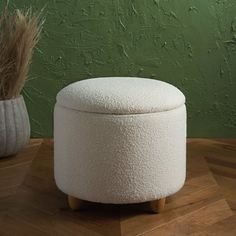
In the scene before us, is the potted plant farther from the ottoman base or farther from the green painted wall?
the ottoman base

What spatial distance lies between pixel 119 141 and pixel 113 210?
9.5 inches

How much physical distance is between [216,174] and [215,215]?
0.33 m

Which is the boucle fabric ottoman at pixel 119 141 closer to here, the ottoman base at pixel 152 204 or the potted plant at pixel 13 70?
the ottoman base at pixel 152 204

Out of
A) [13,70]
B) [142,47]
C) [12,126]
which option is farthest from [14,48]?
[142,47]

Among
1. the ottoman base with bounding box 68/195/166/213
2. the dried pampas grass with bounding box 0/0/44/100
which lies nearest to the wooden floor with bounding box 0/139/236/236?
the ottoman base with bounding box 68/195/166/213

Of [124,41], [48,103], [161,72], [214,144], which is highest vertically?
[124,41]

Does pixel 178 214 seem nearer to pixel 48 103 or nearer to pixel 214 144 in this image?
pixel 214 144

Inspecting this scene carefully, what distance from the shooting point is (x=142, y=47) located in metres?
1.83

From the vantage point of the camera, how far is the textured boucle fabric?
1097 millimetres

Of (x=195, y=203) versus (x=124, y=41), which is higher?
(x=124, y=41)

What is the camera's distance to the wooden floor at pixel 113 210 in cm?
112

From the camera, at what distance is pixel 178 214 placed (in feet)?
3.97

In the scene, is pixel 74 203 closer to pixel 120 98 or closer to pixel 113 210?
pixel 113 210

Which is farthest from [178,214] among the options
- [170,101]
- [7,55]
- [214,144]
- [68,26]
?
[68,26]
